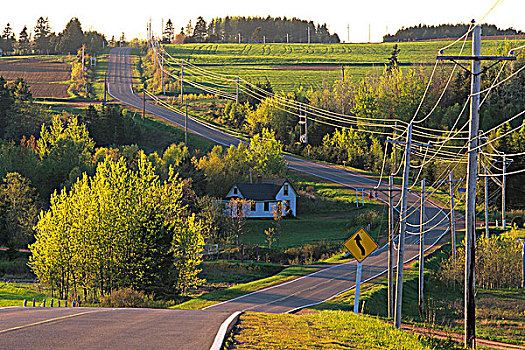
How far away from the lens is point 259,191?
271 feet

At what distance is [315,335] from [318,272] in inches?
1446

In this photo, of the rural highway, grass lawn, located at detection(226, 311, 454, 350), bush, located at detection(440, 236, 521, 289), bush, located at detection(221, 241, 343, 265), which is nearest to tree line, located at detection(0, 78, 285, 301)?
bush, located at detection(221, 241, 343, 265)

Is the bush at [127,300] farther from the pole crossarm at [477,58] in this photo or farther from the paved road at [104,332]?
the pole crossarm at [477,58]

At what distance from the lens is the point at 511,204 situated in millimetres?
82938

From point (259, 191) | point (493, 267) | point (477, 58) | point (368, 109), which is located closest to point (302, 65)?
point (368, 109)

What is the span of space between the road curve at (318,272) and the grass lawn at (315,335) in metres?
16.7

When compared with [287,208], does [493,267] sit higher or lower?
lower

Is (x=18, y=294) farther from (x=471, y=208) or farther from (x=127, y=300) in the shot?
(x=471, y=208)

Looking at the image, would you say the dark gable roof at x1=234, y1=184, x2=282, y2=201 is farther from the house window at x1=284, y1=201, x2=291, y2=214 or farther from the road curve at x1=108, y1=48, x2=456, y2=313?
the road curve at x1=108, y1=48, x2=456, y2=313

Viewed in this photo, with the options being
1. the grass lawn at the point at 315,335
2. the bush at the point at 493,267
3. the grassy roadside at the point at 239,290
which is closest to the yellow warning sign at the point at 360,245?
the grass lawn at the point at 315,335

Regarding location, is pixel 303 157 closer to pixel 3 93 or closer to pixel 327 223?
pixel 327 223

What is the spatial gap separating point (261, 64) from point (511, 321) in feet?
518

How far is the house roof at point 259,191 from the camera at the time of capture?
8144 centimetres

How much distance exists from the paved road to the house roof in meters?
64.4
